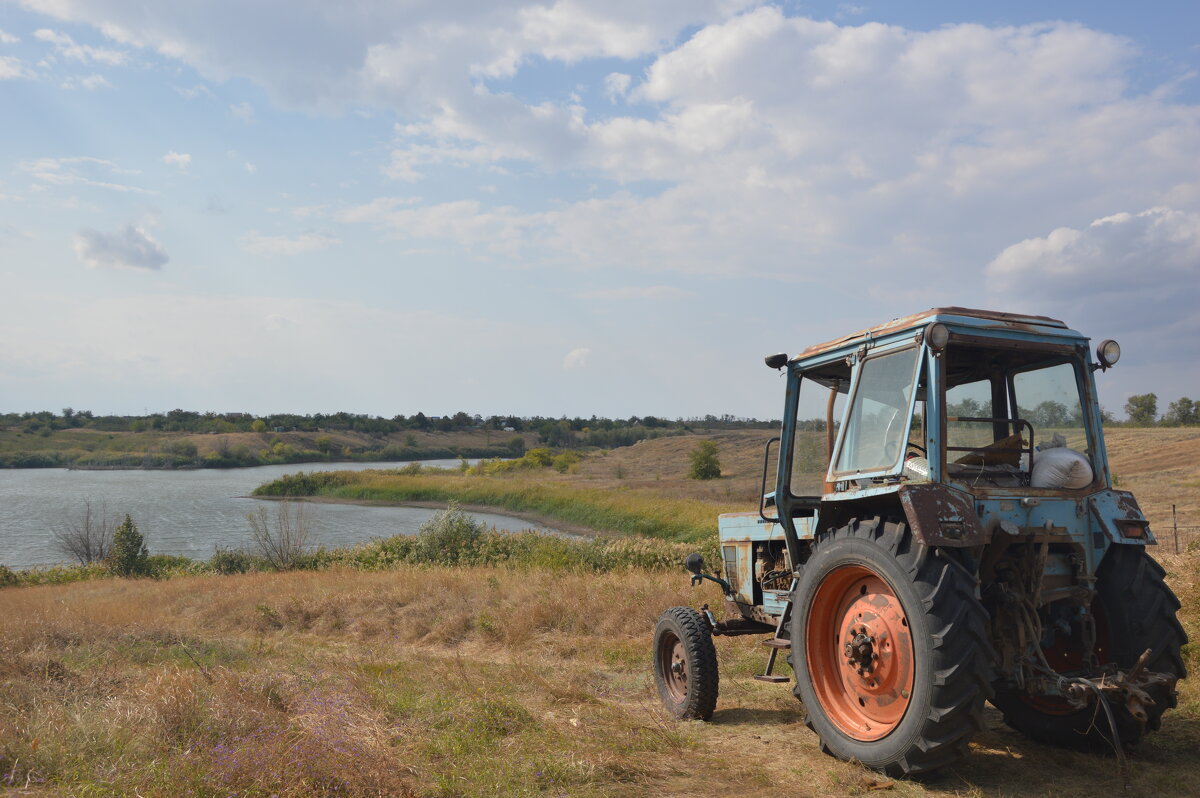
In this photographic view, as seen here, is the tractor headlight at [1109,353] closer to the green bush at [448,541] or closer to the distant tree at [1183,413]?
the green bush at [448,541]

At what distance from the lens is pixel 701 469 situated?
198 ft

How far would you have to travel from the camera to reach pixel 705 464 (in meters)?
60.3

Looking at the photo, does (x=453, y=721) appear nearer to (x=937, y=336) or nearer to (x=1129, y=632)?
(x=937, y=336)

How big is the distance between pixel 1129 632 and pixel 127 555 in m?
32.0

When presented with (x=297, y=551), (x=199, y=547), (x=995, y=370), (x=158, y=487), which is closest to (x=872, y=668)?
(x=995, y=370)

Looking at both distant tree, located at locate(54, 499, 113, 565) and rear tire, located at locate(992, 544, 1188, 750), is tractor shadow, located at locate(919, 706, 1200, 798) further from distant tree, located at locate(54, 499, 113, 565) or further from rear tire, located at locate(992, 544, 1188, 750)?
distant tree, located at locate(54, 499, 113, 565)

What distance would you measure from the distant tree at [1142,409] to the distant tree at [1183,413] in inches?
42.1

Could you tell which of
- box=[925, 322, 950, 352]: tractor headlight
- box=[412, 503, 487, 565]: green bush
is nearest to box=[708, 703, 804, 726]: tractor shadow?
box=[925, 322, 950, 352]: tractor headlight

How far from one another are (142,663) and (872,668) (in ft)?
29.2

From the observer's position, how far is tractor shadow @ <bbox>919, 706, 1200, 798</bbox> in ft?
15.2

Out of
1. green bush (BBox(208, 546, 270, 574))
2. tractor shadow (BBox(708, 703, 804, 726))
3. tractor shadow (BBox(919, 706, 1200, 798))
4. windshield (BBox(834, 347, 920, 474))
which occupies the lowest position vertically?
green bush (BBox(208, 546, 270, 574))

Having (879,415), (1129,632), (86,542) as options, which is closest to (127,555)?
(86,542)

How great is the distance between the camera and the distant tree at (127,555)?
29562 millimetres

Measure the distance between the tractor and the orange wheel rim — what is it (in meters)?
0.01
